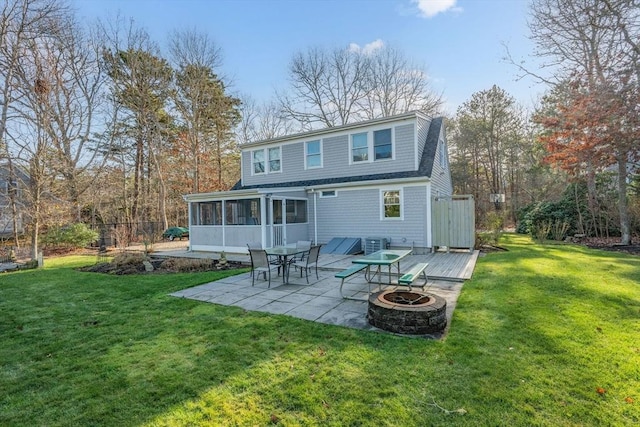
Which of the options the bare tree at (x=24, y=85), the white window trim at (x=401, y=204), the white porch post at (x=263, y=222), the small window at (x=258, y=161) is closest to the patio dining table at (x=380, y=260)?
the white window trim at (x=401, y=204)

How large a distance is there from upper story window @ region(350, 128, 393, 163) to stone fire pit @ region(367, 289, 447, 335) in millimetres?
8804

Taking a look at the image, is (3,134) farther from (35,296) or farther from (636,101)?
(636,101)

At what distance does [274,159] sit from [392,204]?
666cm

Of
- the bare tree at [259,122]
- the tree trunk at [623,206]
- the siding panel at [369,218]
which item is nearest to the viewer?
the siding panel at [369,218]

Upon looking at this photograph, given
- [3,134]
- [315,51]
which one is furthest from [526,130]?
[3,134]

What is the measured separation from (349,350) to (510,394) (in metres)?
1.67

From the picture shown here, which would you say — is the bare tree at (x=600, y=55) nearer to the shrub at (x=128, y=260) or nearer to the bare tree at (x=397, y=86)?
the bare tree at (x=397, y=86)

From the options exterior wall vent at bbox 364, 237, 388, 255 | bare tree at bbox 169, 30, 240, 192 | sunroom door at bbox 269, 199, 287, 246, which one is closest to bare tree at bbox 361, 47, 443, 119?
bare tree at bbox 169, 30, 240, 192

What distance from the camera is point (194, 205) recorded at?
1418cm

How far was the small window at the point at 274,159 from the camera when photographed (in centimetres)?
1542

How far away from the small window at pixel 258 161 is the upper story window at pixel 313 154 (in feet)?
9.19

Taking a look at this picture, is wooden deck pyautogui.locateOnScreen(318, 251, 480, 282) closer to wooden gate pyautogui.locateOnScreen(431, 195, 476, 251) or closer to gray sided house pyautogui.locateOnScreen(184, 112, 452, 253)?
wooden gate pyautogui.locateOnScreen(431, 195, 476, 251)

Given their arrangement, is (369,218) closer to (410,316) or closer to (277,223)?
(277,223)

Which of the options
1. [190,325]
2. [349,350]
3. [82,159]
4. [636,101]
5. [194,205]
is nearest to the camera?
[349,350]
